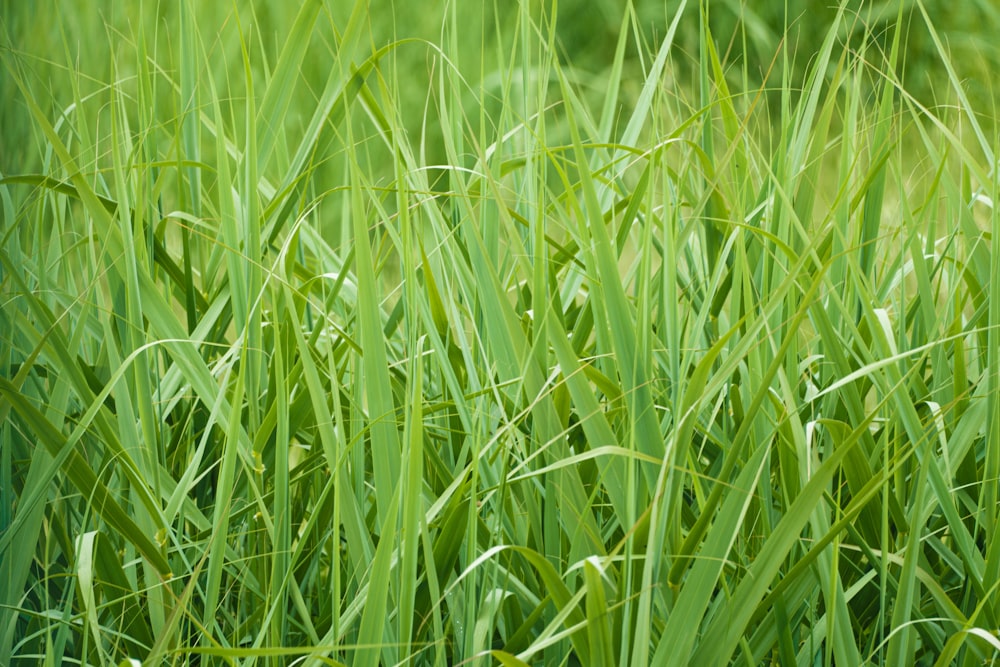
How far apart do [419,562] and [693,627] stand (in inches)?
5.9

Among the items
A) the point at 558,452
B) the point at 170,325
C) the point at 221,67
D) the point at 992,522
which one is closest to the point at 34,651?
the point at 170,325

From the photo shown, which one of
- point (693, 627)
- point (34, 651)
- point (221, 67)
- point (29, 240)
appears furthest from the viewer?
point (221, 67)

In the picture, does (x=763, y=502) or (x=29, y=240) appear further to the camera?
(x=29, y=240)

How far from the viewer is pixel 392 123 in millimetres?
455

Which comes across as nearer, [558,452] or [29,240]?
[558,452]

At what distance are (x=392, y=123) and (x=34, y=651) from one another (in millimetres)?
357

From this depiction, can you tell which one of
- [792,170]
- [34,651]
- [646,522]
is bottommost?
[34,651]

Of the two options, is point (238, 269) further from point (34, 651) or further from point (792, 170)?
point (792, 170)

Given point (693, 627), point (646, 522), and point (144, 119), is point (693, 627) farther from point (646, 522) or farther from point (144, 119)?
point (144, 119)

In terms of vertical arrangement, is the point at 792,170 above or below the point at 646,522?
above

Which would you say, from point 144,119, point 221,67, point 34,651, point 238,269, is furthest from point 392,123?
point 221,67

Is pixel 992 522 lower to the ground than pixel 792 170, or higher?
lower

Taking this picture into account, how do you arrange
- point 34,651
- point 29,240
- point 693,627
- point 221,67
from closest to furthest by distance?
point 693,627, point 34,651, point 29,240, point 221,67

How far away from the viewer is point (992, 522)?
49 centimetres
